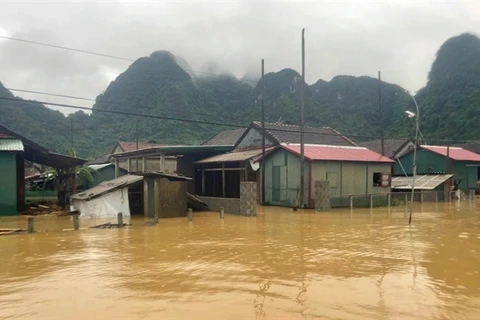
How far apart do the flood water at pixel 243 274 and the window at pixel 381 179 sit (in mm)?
11437

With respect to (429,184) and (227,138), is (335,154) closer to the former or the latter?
(429,184)

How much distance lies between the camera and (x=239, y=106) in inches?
2960

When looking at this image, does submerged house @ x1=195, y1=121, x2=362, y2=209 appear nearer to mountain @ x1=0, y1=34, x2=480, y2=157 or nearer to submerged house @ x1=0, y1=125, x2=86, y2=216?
submerged house @ x1=0, y1=125, x2=86, y2=216

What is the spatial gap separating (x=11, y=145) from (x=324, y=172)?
58.2ft

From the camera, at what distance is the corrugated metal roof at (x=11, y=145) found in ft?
68.0

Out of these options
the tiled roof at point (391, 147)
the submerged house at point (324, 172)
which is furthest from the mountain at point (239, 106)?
→ the submerged house at point (324, 172)

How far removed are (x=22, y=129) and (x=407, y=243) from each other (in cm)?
5495

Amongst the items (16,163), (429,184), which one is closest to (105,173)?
(16,163)

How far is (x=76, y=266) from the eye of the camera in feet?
30.6

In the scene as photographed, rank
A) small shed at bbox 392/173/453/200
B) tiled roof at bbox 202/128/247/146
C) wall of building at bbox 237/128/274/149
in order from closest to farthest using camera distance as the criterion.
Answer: small shed at bbox 392/173/453/200 < wall of building at bbox 237/128/274/149 < tiled roof at bbox 202/128/247/146

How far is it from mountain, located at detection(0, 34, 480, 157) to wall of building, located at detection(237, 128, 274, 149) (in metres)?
23.7

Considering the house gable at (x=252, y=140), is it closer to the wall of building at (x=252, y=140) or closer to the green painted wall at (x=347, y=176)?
the wall of building at (x=252, y=140)

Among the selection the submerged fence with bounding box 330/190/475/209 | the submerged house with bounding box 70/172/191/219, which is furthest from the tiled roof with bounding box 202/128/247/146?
the submerged house with bounding box 70/172/191/219

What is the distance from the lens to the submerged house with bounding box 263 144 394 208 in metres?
24.1
